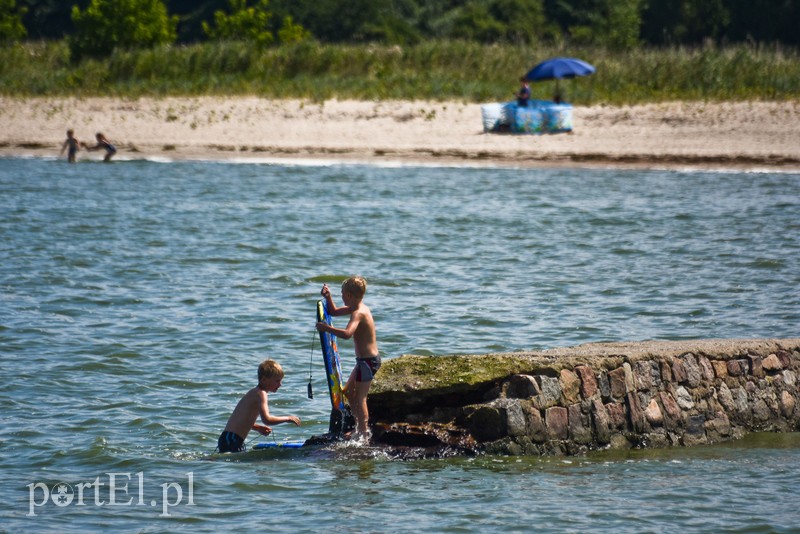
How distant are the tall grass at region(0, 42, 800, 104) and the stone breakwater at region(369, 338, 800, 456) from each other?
24.3m

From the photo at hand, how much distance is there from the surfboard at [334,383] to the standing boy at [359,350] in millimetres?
82

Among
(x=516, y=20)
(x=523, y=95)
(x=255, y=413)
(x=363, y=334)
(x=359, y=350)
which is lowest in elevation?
(x=255, y=413)

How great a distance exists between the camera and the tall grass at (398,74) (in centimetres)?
3581

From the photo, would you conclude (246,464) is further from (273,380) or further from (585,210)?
(585,210)

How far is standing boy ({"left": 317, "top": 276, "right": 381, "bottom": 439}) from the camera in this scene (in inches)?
397

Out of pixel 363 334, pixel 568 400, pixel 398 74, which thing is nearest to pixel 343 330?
pixel 363 334

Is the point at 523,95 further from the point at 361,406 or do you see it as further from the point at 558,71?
the point at 361,406

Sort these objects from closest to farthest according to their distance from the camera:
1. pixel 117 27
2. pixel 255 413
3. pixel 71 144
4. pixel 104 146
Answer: pixel 255 413 < pixel 71 144 < pixel 104 146 < pixel 117 27

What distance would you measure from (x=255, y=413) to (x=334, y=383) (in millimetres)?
769

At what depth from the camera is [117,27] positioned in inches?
1809

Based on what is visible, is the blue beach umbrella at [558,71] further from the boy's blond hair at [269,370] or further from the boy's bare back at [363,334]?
the boy's blond hair at [269,370]

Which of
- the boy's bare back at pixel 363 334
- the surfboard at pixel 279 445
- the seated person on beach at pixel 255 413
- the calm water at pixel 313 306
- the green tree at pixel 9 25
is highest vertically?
the green tree at pixel 9 25

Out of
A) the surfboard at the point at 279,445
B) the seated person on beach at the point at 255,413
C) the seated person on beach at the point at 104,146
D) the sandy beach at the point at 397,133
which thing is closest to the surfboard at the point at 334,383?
the seated person on beach at the point at 255,413

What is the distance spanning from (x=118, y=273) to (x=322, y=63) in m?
21.3
